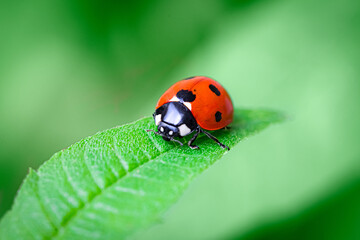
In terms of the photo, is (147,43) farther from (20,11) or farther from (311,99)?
(311,99)

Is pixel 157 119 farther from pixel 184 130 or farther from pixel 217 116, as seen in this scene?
pixel 217 116

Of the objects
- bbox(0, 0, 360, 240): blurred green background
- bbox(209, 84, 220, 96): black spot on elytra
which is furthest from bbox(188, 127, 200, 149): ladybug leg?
bbox(0, 0, 360, 240): blurred green background

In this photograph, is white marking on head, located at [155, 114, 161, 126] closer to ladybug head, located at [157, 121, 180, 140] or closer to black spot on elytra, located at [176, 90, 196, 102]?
ladybug head, located at [157, 121, 180, 140]

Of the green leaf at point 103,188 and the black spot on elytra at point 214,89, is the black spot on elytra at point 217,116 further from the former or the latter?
the green leaf at point 103,188

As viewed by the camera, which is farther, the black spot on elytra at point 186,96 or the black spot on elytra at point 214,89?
the black spot on elytra at point 214,89

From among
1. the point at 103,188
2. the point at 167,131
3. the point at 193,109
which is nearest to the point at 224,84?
the point at 193,109

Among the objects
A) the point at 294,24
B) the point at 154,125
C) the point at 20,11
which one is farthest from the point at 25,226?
the point at 20,11

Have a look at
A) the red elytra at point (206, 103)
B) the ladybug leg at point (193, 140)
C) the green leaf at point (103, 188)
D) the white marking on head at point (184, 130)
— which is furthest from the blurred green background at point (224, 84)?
the red elytra at point (206, 103)

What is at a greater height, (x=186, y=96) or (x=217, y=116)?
(x=186, y=96)
